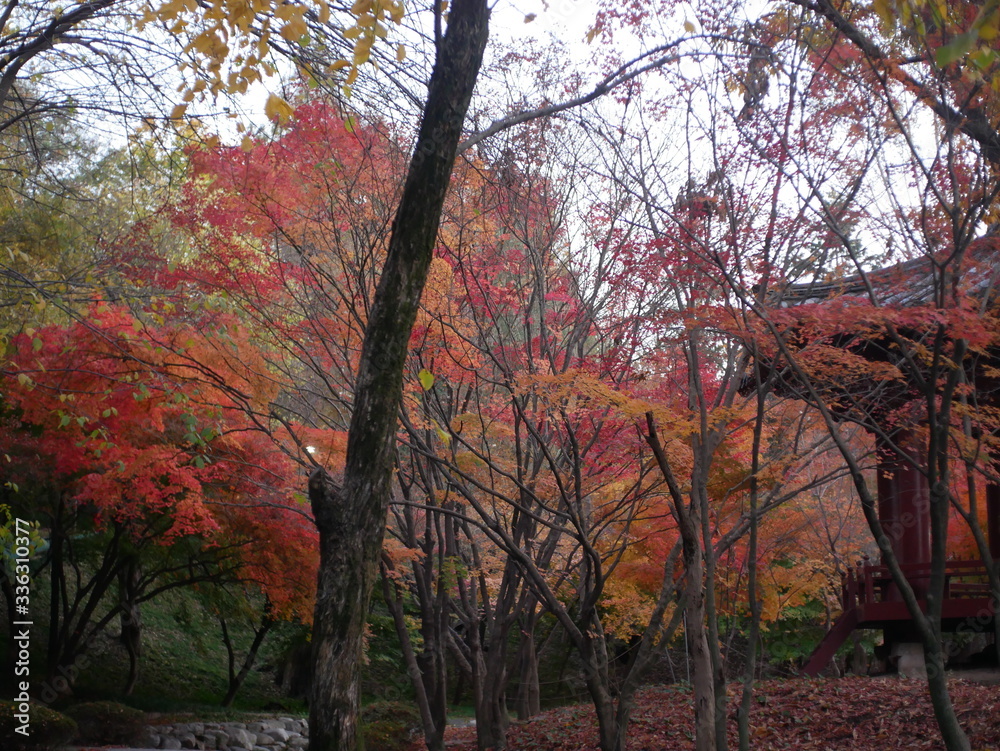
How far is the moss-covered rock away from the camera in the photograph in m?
10.8

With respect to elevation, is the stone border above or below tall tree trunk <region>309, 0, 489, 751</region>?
below

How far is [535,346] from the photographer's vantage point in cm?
948

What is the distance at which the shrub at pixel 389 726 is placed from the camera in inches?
486

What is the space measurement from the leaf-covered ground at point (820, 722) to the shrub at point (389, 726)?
1241 mm

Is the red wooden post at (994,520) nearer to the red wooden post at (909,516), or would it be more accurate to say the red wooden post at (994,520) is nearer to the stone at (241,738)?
the red wooden post at (909,516)

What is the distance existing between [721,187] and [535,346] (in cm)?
349

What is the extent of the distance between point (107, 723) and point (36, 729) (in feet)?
8.14

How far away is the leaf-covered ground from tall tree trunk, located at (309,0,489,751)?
605cm

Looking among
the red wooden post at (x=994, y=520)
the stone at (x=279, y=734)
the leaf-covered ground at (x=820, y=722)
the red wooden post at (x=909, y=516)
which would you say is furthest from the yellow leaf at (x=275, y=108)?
the stone at (x=279, y=734)

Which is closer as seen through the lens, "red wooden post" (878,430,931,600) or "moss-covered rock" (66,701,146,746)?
"red wooden post" (878,430,931,600)

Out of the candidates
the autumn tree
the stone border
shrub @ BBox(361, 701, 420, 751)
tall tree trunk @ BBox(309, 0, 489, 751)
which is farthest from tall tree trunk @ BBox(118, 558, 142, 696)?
tall tree trunk @ BBox(309, 0, 489, 751)

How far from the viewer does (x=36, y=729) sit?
8.84 meters

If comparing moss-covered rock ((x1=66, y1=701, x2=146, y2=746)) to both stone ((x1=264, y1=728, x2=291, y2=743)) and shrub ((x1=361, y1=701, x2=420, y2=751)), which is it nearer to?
stone ((x1=264, y1=728, x2=291, y2=743))

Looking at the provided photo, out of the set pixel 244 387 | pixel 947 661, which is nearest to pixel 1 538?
pixel 244 387
